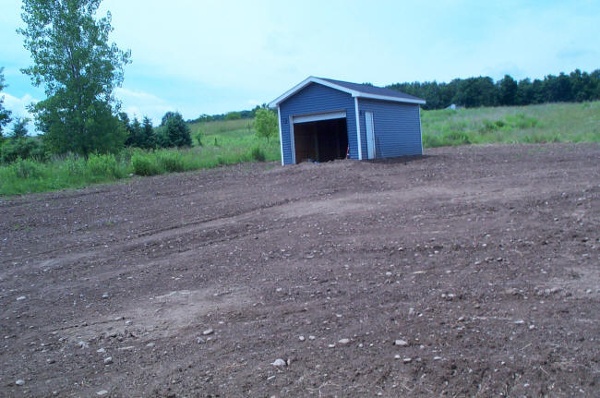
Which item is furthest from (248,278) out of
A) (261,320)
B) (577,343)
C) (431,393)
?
(577,343)

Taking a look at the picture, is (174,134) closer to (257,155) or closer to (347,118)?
(257,155)

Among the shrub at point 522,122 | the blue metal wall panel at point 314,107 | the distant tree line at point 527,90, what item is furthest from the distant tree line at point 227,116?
the blue metal wall panel at point 314,107

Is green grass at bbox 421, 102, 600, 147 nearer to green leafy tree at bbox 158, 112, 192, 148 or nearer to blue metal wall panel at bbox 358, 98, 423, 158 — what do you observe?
blue metal wall panel at bbox 358, 98, 423, 158

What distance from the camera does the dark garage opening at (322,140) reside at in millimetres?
23141

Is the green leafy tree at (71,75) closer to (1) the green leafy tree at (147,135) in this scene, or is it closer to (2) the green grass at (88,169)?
(2) the green grass at (88,169)

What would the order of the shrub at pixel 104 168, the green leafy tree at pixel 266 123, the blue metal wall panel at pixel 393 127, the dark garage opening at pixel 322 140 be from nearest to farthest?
the shrub at pixel 104 168
the blue metal wall panel at pixel 393 127
the dark garage opening at pixel 322 140
the green leafy tree at pixel 266 123

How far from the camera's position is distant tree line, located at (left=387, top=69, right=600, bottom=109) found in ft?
268

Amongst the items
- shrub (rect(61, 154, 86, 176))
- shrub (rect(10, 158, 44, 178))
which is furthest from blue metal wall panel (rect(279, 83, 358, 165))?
shrub (rect(10, 158, 44, 178))

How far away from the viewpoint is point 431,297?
5.20m

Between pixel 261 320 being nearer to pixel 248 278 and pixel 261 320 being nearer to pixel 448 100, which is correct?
pixel 248 278

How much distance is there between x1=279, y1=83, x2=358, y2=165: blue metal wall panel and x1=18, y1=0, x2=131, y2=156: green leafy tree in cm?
1008

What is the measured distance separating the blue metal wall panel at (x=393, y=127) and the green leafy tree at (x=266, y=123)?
14.5 metres

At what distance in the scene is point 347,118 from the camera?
788 inches

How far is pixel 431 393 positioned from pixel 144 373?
2299mm
